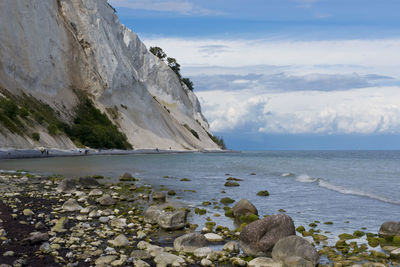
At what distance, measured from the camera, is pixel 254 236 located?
948 cm

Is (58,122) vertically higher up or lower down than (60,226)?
higher up

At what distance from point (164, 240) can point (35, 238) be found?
3.11 m

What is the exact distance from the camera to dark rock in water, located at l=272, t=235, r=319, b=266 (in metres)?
8.55

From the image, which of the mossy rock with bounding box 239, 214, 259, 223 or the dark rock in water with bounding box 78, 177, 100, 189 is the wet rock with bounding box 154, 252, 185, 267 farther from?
the dark rock in water with bounding box 78, 177, 100, 189

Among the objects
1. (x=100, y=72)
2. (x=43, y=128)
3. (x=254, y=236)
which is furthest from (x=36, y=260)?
(x=100, y=72)

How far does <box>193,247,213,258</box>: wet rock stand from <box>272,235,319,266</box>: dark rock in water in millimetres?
1449

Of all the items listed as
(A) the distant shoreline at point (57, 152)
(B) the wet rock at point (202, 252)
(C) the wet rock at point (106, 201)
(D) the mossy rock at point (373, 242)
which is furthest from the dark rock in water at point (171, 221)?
(A) the distant shoreline at point (57, 152)

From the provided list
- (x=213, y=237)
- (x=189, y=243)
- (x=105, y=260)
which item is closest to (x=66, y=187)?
(x=213, y=237)

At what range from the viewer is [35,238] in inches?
350

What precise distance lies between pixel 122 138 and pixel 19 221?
63.9m

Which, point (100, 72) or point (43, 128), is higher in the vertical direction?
point (100, 72)

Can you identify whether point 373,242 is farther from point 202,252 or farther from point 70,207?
point 70,207

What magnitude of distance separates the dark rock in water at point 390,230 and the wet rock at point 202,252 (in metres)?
5.50

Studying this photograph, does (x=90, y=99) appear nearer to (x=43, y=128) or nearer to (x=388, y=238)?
(x=43, y=128)
